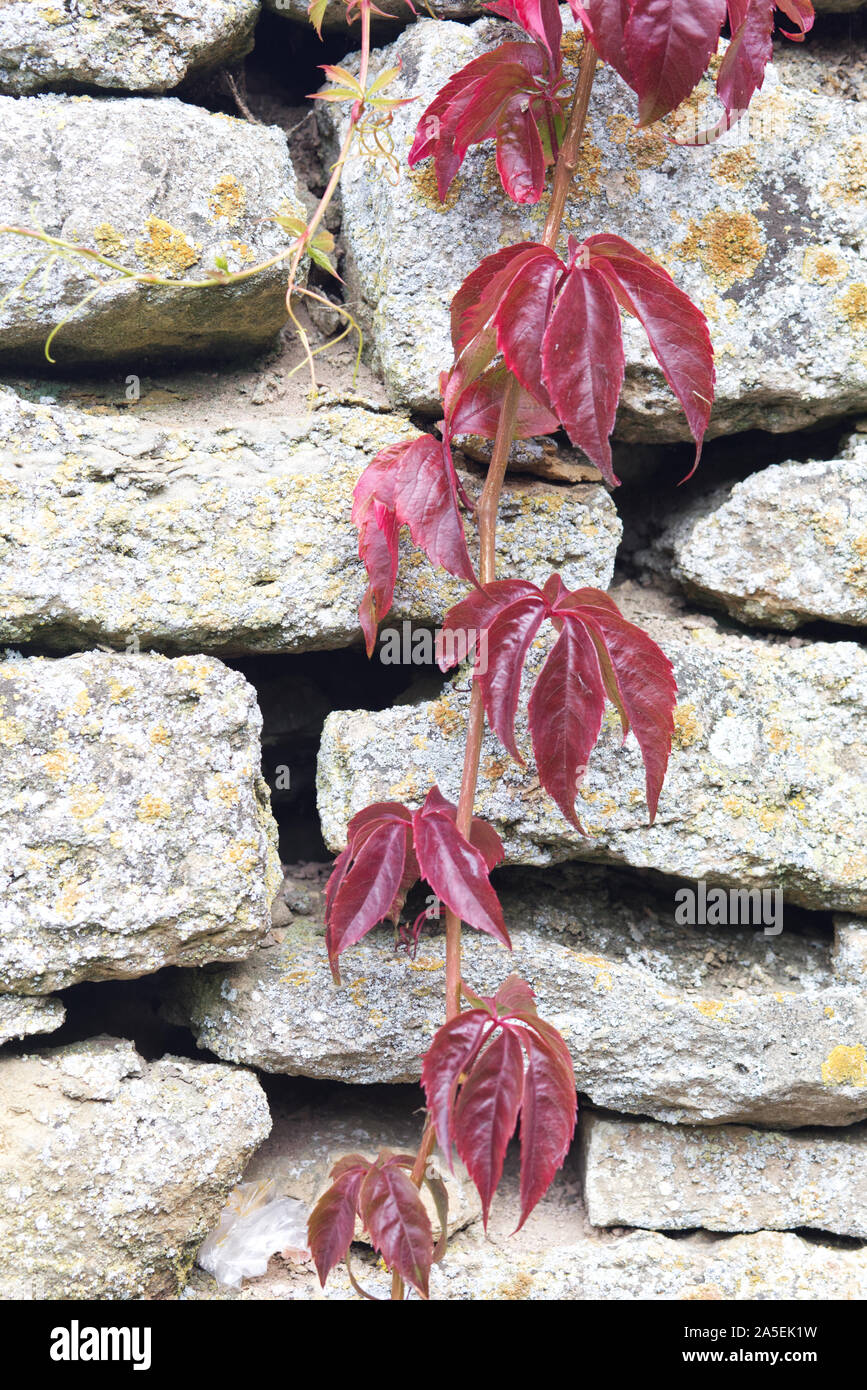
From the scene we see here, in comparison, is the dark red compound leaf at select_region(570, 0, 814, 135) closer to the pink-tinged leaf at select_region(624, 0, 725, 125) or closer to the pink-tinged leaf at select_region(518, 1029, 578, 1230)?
the pink-tinged leaf at select_region(624, 0, 725, 125)

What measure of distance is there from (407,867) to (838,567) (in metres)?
0.69

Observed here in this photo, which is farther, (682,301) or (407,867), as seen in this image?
(407,867)

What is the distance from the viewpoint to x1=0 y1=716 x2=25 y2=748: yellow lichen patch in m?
1.14

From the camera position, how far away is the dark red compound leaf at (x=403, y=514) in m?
1.07

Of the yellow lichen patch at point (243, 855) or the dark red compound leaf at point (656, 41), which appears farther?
the yellow lichen patch at point (243, 855)

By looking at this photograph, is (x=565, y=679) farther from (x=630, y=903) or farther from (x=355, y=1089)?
(x=355, y=1089)

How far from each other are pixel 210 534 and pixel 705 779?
27.0 inches

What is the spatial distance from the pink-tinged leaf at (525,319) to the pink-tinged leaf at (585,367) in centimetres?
3

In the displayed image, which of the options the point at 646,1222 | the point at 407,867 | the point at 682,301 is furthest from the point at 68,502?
the point at 646,1222

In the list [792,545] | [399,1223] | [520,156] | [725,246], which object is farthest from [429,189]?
[399,1223]

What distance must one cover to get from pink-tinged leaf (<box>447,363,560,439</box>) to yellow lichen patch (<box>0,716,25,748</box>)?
0.58 metres

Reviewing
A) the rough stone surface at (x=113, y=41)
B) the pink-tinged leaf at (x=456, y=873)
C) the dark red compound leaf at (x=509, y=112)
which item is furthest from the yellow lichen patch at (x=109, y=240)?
the pink-tinged leaf at (x=456, y=873)

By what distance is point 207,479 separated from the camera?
49.3 inches

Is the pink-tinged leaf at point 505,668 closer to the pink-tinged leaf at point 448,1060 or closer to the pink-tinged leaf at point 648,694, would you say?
the pink-tinged leaf at point 648,694
